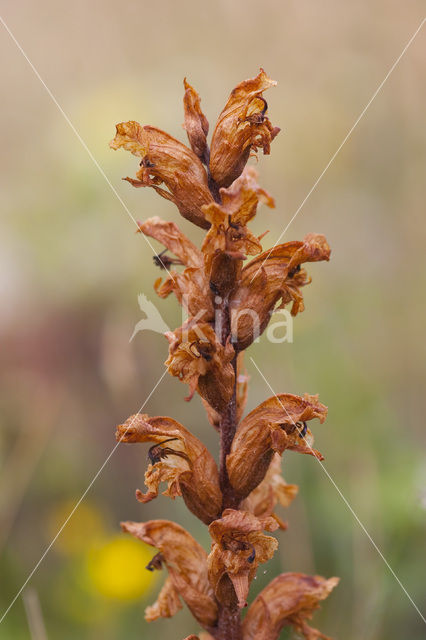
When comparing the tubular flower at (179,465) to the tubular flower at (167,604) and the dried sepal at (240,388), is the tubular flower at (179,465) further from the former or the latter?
the tubular flower at (167,604)

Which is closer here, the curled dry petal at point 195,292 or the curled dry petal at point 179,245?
the curled dry petal at point 195,292

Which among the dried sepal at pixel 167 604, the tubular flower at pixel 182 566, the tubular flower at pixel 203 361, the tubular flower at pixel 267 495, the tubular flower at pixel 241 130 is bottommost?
the dried sepal at pixel 167 604

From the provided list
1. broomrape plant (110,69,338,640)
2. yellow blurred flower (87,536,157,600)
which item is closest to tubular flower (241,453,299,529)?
broomrape plant (110,69,338,640)

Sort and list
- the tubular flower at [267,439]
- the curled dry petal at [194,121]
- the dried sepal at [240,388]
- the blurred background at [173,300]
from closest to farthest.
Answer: the tubular flower at [267,439], the curled dry petal at [194,121], the dried sepal at [240,388], the blurred background at [173,300]

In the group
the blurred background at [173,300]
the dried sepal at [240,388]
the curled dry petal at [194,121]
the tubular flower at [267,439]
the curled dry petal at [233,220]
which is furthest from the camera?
the blurred background at [173,300]

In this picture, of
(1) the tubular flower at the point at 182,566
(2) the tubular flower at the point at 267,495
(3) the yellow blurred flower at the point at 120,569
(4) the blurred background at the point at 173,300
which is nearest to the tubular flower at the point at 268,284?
(2) the tubular flower at the point at 267,495
